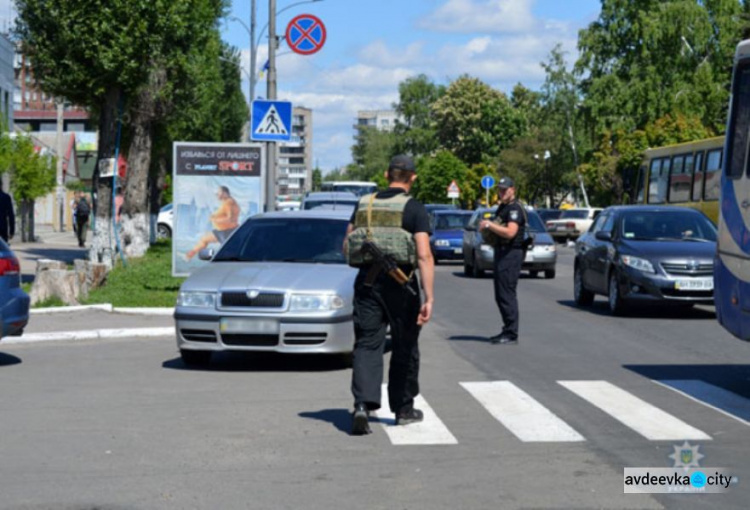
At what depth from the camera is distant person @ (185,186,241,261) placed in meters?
20.7

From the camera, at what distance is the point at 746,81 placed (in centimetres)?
1143

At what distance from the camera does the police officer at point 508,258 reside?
14.6 meters

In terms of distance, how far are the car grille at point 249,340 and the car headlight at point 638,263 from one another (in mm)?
7908

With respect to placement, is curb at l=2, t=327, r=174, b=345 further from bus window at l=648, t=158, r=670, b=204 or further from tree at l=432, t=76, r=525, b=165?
tree at l=432, t=76, r=525, b=165

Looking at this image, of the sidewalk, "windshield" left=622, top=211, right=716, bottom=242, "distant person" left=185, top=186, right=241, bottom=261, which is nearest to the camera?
"windshield" left=622, top=211, right=716, bottom=242

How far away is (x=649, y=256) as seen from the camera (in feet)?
60.3

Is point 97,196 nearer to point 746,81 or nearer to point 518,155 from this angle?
point 746,81

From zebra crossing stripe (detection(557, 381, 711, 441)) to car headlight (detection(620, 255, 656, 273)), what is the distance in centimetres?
707

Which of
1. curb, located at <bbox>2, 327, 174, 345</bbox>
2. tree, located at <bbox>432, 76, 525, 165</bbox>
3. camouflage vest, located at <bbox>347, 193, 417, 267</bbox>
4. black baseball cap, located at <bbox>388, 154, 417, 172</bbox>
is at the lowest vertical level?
curb, located at <bbox>2, 327, 174, 345</bbox>

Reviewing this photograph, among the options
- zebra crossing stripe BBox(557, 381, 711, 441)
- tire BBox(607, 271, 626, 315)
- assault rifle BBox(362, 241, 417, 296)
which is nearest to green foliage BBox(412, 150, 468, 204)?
tire BBox(607, 271, 626, 315)

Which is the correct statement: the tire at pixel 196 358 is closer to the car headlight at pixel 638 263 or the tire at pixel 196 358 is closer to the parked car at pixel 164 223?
the car headlight at pixel 638 263

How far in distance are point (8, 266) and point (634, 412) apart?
21.4 ft

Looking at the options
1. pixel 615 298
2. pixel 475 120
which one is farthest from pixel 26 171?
pixel 475 120

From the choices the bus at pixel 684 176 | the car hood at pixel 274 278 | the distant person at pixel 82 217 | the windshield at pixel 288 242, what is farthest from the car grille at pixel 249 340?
the distant person at pixel 82 217
